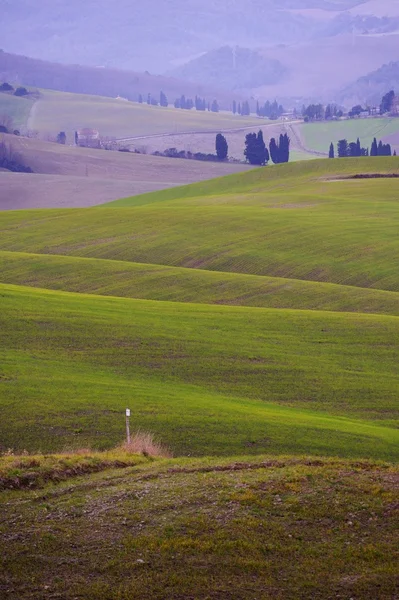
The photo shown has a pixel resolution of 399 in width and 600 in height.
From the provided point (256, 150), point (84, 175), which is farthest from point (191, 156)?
point (84, 175)

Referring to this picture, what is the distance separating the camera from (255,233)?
64.5m

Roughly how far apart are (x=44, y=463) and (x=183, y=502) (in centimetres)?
320

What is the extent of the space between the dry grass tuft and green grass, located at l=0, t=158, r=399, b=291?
3071 cm

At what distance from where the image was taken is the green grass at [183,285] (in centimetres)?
4372

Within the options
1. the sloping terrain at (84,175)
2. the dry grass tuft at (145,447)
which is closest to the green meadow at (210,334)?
the dry grass tuft at (145,447)

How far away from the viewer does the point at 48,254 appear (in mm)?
61062

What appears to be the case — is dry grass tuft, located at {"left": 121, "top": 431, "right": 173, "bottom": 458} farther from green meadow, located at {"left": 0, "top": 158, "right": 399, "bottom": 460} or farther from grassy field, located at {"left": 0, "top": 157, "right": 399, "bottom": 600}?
green meadow, located at {"left": 0, "top": 158, "right": 399, "bottom": 460}

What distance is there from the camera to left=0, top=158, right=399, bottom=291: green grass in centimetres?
5522

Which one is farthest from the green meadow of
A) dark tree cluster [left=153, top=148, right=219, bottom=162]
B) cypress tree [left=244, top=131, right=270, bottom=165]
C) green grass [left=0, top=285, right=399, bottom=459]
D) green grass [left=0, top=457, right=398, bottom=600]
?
dark tree cluster [left=153, top=148, right=219, bottom=162]

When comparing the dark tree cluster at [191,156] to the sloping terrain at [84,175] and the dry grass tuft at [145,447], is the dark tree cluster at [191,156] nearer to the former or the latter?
the sloping terrain at [84,175]

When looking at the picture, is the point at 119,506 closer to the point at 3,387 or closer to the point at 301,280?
the point at 3,387

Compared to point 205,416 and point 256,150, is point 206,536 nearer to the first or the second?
point 205,416

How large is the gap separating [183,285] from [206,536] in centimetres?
3579

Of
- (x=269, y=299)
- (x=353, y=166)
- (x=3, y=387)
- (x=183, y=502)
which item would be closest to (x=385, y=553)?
(x=183, y=502)
